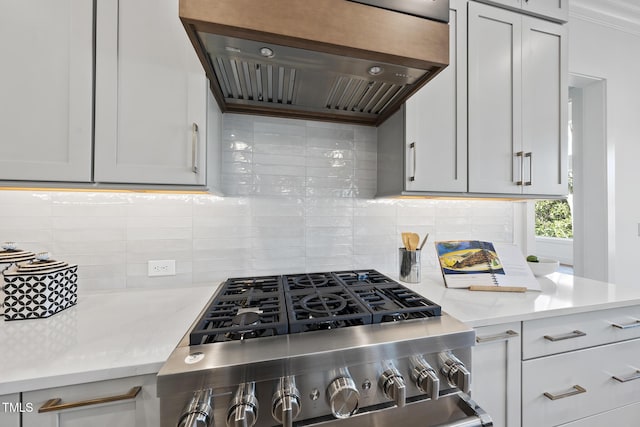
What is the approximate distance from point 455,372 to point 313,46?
3.59 ft

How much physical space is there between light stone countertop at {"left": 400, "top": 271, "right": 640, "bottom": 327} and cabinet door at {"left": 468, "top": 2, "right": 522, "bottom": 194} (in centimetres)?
54

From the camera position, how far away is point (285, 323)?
75 cm

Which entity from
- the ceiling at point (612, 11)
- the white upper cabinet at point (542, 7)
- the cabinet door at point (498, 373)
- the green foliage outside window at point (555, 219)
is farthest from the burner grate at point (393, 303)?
the green foliage outside window at point (555, 219)

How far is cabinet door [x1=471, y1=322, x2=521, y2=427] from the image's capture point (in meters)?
0.97

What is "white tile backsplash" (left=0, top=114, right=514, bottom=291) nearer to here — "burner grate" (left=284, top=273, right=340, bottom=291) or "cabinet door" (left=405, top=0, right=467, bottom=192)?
"burner grate" (left=284, top=273, right=340, bottom=291)

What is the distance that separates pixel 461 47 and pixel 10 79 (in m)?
1.88

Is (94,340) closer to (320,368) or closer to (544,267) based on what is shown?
(320,368)

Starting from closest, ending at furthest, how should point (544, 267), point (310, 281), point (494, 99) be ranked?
point (310, 281), point (494, 99), point (544, 267)

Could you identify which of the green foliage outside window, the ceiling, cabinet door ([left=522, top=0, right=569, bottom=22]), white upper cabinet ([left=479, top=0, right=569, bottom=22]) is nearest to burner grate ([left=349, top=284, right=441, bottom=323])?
white upper cabinet ([left=479, top=0, right=569, bottom=22])

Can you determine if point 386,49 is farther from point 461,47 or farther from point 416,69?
point 461,47

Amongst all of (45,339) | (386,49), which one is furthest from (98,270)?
(386,49)

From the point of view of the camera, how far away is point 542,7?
1424 millimetres

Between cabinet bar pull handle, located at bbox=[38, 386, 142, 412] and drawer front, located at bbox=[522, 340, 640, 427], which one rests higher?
cabinet bar pull handle, located at bbox=[38, 386, 142, 412]

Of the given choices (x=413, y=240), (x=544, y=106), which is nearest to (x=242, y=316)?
(x=413, y=240)
